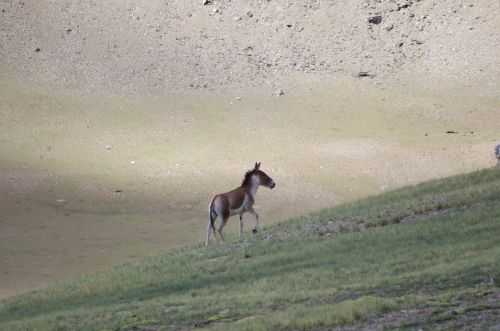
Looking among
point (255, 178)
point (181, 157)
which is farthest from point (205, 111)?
point (255, 178)

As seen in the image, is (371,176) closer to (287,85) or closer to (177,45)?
(287,85)

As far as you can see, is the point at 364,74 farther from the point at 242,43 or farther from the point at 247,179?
the point at 247,179

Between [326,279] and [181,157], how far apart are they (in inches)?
1150

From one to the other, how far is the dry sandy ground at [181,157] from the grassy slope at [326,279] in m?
8.56

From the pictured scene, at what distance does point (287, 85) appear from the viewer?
5703 centimetres

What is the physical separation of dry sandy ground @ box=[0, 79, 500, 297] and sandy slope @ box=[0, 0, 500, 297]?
0.11m

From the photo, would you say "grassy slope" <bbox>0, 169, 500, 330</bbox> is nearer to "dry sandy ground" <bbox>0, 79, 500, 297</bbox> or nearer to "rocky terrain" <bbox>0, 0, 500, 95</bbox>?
"dry sandy ground" <bbox>0, 79, 500, 297</bbox>

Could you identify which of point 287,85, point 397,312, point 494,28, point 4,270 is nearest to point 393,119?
point 287,85

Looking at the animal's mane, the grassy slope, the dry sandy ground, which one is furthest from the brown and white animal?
the dry sandy ground

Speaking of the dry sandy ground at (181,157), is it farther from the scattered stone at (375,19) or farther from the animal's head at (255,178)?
the animal's head at (255,178)

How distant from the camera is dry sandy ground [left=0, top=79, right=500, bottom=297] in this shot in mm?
35250

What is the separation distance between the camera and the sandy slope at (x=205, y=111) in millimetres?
38281

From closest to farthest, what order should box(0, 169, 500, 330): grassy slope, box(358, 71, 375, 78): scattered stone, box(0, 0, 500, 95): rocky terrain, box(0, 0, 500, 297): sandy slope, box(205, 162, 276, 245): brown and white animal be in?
1. box(0, 169, 500, 330): grassy slope
2. box(205, 162, 276, 245): brown and white animal
3. box(0, 0, 500, 297): sandy slope
4. box(0, 0, 500, 95): rocky terrain
5. box(358, 71, 375, 78): scattered stone

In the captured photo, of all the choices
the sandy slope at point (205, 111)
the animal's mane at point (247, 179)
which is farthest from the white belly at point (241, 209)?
the sandy slope at point (205, 111)
